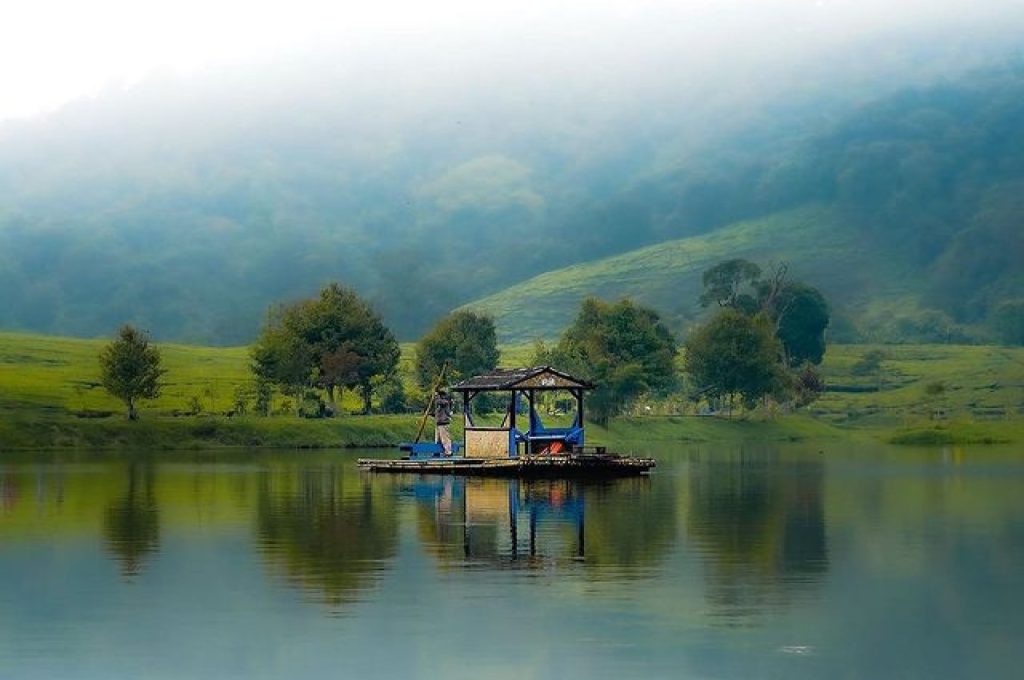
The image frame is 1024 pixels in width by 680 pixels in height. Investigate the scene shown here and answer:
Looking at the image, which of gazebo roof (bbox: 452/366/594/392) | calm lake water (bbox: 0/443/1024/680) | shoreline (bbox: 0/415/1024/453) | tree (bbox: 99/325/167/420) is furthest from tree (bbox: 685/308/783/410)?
calm lake water (bbox: 0/443/1024/680)

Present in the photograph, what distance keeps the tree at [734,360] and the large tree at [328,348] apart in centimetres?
4205

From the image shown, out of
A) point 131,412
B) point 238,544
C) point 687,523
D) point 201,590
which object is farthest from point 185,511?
point 131,412

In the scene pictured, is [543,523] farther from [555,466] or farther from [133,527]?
[555,466]

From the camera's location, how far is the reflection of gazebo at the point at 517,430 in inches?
4119

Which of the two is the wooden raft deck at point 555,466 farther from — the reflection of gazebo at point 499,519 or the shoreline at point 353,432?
the shoreline at point 353,432

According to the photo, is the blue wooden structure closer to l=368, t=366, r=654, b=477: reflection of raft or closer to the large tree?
l=368, t=366, r=654, b=477: reflection of raft

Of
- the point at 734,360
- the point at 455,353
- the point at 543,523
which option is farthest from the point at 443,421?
the point at 734,360

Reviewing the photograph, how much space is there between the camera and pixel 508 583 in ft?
146

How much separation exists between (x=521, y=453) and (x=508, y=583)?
224 ft

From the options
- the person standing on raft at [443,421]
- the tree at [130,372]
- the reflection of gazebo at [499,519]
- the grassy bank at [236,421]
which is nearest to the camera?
the reflection of gazebo at [499,519]

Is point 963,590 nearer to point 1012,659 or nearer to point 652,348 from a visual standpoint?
point 1012,659

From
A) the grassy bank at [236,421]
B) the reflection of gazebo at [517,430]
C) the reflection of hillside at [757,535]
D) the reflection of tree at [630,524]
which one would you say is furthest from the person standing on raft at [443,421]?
the grassy bank at [236,421]

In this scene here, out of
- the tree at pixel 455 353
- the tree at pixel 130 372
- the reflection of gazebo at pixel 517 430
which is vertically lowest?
the reflection of gazebo at pixel 517 430

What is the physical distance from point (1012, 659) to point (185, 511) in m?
42.6
